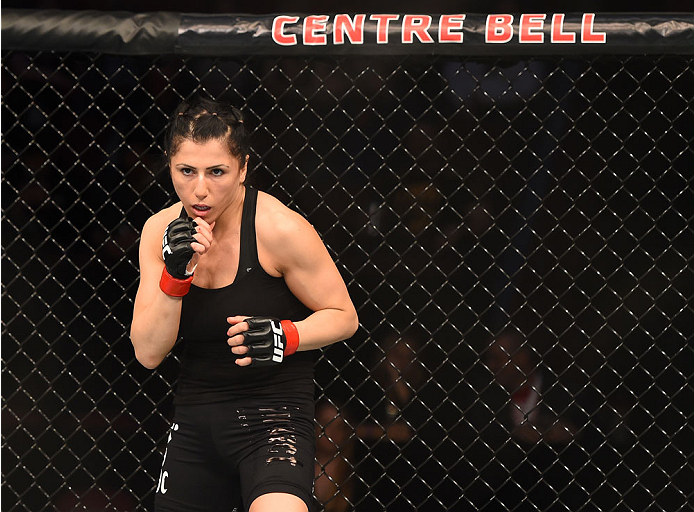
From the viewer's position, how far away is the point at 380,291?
2682mm

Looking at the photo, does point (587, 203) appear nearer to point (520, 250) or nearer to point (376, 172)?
point (520, 250)

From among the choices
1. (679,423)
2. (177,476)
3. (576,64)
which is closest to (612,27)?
(576,64)

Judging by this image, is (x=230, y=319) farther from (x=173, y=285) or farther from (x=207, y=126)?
(x=207, y=126)

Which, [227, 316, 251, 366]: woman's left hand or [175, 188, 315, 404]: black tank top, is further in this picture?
[175, 188, 315, 404]: black tank top

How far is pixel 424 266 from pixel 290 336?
1160 millimetres

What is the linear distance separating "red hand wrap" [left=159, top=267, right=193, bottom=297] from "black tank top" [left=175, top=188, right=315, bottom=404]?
0.07 meters

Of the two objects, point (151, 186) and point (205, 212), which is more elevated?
point (151, 186)

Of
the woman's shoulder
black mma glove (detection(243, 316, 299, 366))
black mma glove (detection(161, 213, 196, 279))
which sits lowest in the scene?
black mma glove (detection(243, 316, 299, 366))

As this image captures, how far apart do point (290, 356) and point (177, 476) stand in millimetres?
346

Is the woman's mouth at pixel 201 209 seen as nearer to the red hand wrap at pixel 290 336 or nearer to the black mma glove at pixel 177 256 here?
the black mma glove at pixel 177 256

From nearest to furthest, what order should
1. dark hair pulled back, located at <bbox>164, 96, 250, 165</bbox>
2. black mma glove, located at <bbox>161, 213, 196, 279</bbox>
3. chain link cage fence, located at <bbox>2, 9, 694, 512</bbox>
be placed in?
1. black mma glove, located at <bbox>161, 213, 196, 279</bbox>
2. dark hair pulled back, located at <bbox>164, 96, 250, 165</bbox>
3. chain link cage fence, located at <bbox>2, 9, 694, 512</bbox>

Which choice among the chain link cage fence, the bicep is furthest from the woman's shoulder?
the chain link cage fence

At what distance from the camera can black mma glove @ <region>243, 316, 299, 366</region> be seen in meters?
1.49

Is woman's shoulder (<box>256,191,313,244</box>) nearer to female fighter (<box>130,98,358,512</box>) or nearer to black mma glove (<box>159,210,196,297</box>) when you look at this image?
female fighter (<box>130,98,358,512</box>)
